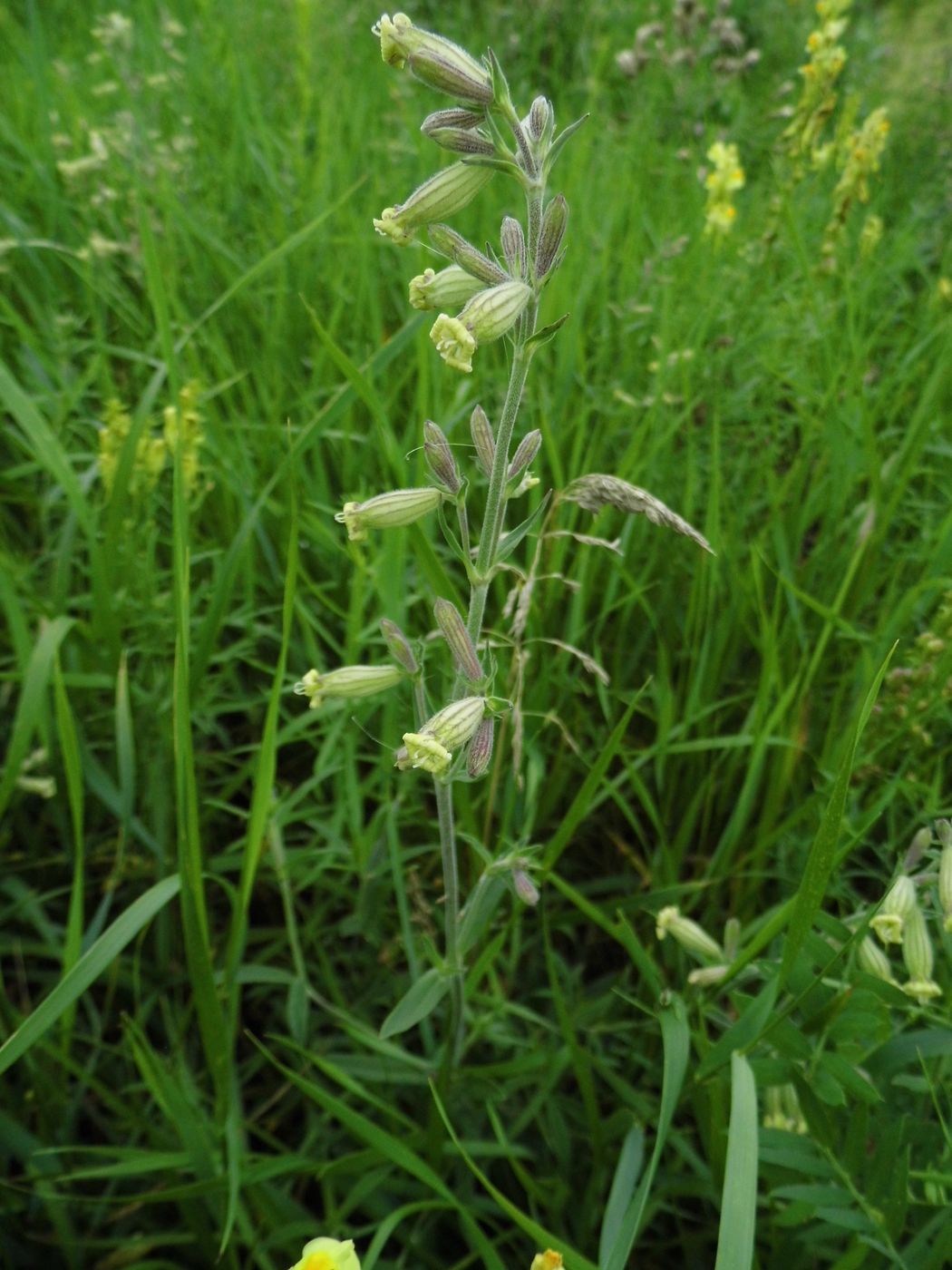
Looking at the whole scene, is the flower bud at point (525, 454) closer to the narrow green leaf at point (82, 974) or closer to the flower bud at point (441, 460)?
the flower bud at point (441, 460)

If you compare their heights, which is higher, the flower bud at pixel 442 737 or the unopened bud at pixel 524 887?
the flower bud at pixel 442 737

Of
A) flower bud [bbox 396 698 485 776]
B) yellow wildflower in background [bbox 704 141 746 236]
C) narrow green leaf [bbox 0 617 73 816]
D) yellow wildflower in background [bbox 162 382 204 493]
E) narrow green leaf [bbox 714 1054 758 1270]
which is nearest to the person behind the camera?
narrow green leaf [bbox 714 1054 758 1270]

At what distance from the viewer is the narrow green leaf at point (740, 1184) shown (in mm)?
847

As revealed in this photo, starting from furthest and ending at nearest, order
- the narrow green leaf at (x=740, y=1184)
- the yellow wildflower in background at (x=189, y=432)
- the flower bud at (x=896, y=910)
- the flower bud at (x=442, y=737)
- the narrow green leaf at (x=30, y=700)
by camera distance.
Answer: the yellow wildflower in background at (x=189, y=432)
the narrow green leaf at (x=30, y=700)
the flower bud at (x=896, y=910)
the flower bud at (x=442, y=737)
the narrow green leaf at (x=740, y=1184)

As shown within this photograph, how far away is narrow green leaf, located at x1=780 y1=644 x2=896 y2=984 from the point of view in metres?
0.92

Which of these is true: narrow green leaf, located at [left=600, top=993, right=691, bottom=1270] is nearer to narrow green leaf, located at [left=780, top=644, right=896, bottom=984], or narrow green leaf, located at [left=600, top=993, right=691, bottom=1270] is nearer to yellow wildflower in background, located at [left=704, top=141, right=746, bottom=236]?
narrow green leaf, located at [left=780, top=644, right=896, bottom=984]

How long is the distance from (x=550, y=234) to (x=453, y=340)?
0.46 feet

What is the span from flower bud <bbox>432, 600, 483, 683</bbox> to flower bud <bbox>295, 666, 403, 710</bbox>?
0.38ft

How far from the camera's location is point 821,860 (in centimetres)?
99

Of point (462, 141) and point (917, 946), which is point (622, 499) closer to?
point (462, 141)

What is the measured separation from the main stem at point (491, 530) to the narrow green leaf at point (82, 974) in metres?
0.33

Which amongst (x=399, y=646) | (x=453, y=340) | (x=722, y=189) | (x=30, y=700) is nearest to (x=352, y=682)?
(x=399, y=646)

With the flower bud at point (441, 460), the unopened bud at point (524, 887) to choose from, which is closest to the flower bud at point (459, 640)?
the flower bud at point (441, 460)

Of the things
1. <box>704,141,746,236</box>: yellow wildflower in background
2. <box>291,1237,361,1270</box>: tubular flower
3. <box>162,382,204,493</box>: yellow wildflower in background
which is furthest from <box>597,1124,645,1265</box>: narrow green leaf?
<box>704,141,746,236</box>: yellow wildflower in background
